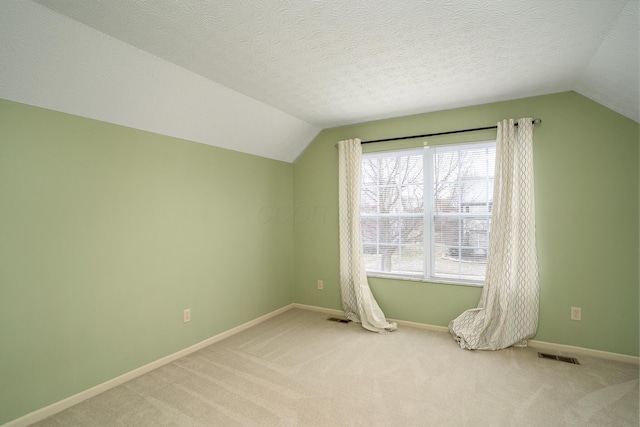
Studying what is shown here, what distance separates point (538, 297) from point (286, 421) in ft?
8.49

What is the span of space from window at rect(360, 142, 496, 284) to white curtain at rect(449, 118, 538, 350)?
0.20m

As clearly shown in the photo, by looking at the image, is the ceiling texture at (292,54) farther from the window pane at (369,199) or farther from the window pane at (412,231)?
the window pane at (412,231)

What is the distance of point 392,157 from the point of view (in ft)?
12.4

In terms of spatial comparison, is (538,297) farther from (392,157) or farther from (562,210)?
(392,157)

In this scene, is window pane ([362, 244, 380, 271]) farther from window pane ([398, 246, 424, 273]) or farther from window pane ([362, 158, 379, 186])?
window pane ([362, 158, 379, 186])

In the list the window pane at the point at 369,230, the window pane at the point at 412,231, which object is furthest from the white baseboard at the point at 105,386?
the window pane at the point at 412,231

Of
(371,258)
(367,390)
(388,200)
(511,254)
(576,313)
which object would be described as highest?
(388,200)

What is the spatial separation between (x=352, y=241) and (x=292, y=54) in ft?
7.48

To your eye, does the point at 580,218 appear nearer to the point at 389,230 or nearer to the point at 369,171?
the point at 389,230

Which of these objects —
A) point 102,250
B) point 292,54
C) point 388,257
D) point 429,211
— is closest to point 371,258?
point 388,257

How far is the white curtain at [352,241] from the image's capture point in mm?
3699

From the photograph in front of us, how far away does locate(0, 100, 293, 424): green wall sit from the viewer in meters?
1.95

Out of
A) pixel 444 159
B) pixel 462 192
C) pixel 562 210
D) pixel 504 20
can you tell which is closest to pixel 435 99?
pixel 444 159

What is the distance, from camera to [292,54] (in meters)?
2.20
